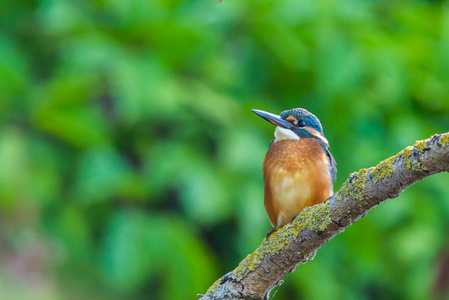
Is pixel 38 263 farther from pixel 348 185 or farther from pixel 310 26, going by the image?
pixel 348 185

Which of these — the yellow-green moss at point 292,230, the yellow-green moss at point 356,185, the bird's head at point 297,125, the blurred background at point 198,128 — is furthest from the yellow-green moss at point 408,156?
the blurred background at point 198,128

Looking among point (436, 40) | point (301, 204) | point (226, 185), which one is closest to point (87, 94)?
point (226, 185)

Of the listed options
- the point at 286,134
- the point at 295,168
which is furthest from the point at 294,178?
the point at 286,134

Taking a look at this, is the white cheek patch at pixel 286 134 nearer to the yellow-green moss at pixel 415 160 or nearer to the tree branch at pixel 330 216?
the tree branch at pixel 330 216

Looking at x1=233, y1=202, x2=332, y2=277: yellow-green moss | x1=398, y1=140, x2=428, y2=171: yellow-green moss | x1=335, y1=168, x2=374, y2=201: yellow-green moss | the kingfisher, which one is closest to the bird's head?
the kingfisher

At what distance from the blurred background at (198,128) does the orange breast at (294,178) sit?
1561mm

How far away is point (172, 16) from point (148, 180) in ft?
3.76

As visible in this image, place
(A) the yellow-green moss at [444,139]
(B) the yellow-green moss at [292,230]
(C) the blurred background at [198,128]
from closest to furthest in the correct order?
(A) the yellow-green moss at [444,139] < (B) the yellow-green moss at [292,230] < (C) the blurred background at [198,128]

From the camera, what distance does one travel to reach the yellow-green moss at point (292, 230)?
173cm

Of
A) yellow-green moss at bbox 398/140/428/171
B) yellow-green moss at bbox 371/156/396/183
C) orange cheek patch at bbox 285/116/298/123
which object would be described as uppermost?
orange cheek patch at bbox 285/116/298/123

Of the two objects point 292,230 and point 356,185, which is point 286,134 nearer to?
point 292,230

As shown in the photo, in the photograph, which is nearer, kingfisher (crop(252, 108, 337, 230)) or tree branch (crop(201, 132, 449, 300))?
tree branch (crop(201, 132, 449, 300))

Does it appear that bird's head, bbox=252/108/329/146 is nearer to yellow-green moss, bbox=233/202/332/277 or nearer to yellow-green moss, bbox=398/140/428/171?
yellow-green moss, bbox=233/202/332/277

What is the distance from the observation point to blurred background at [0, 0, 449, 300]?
4082mm
